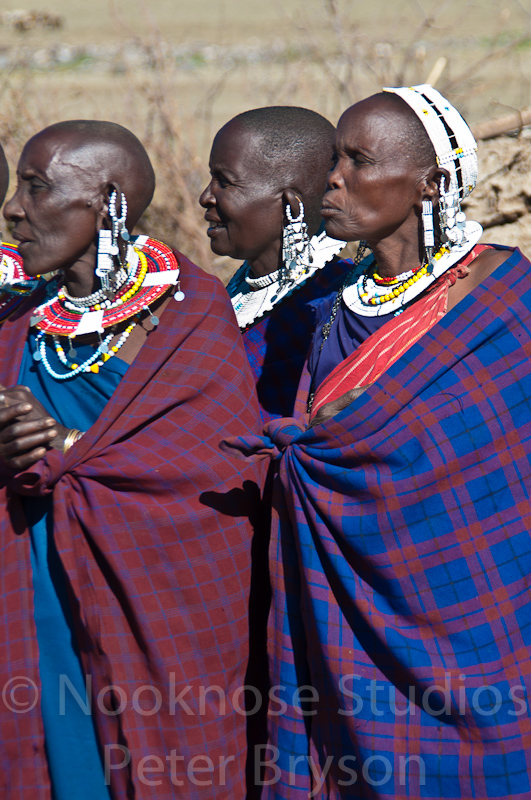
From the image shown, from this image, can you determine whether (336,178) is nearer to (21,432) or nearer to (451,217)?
(451,217)

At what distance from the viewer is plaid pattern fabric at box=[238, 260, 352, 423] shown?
2.78 m

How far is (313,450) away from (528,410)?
558 millimetres

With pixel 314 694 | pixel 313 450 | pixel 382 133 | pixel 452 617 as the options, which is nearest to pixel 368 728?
pixel 314 694

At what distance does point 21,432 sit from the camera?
2188 mm

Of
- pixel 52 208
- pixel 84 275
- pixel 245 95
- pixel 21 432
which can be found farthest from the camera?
pixel 245 95

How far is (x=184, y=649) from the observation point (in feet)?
7.62

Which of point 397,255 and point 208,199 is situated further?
point 208,199

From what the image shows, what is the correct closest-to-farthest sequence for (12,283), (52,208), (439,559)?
(439,559) < (52,208) < (12,283)

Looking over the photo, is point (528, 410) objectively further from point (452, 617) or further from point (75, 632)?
point (75, 632)

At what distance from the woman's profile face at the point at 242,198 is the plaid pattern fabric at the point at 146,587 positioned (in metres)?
0.71

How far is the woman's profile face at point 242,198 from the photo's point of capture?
2865mm

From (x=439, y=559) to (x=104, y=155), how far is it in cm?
157

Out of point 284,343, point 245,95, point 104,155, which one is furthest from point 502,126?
point 245,95

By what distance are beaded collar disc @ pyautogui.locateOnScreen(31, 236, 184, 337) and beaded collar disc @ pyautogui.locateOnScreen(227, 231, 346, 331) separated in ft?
1.31
